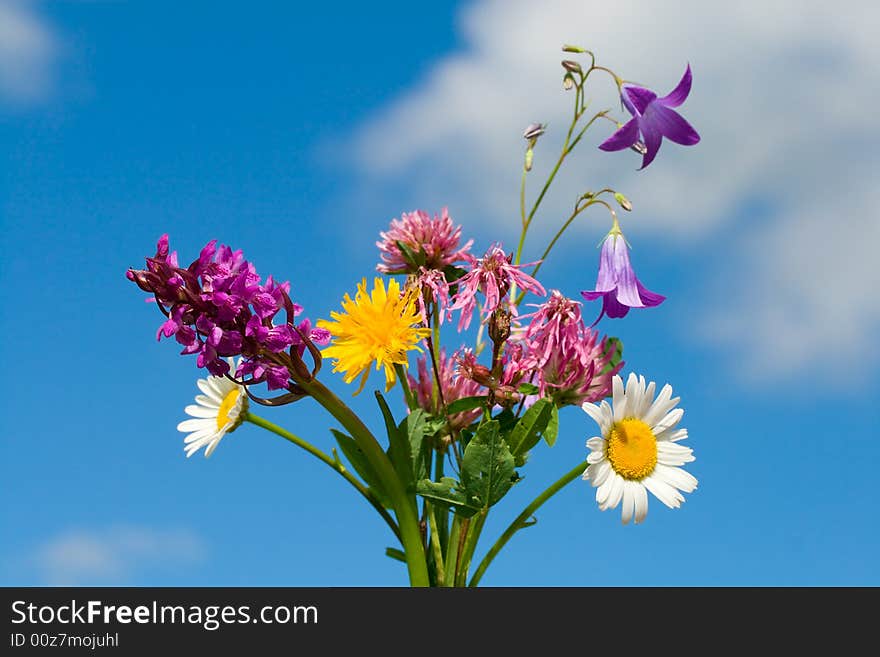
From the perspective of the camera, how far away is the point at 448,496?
1.76 meters

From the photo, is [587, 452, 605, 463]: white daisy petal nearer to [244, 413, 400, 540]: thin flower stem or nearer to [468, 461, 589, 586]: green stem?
[468, 461, 589, 586]: green stem

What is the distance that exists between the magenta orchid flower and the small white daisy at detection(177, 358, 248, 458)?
0.85 meters

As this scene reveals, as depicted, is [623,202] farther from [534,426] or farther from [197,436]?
[197,436]

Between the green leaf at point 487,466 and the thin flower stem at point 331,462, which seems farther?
the thin flower stem at point 331,462

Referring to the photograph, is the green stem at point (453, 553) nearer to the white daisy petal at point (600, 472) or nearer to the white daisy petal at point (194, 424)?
the white daisy petal at point (600, 472)

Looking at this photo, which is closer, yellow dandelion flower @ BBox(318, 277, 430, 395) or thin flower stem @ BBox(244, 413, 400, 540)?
yellow dandelion flower @ BBox(318, 277, 430, 395)

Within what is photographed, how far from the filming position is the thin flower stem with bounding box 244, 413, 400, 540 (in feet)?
6.27

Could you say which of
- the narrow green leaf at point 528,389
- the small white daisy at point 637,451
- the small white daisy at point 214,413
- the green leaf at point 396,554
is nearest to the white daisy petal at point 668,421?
the small white daisy at point 637,451

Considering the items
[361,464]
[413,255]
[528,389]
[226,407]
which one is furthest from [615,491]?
[226,407]

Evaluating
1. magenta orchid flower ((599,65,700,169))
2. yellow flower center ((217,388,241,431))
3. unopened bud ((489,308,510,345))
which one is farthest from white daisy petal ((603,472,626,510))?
yellow flower center ((217,388,241,431))

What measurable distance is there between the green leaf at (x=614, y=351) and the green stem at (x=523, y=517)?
0.22 m

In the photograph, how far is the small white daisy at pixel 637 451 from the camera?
1730 millimetres

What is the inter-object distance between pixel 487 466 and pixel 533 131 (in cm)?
74
